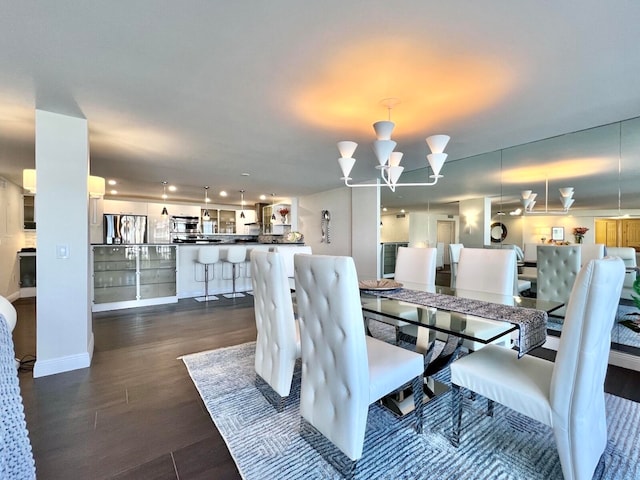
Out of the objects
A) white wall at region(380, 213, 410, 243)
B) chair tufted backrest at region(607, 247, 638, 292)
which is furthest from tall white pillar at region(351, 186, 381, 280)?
chair tufted backrest at region(607, 247, 638, 292)

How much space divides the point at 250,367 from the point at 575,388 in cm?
223

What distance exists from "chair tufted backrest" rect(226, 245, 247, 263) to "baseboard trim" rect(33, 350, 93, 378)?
3.00 metres

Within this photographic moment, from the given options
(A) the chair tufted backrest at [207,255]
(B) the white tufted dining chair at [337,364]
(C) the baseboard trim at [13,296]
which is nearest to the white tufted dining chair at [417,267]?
(B) the white tufted dining chair at [337,364]

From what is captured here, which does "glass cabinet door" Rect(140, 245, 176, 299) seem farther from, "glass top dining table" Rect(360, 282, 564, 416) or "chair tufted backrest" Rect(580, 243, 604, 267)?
"chair tufted backrest" Rect(580, 243, 604, 267)

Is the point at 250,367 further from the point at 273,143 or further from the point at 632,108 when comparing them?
the point at 632,108

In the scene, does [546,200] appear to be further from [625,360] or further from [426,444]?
[426,444]

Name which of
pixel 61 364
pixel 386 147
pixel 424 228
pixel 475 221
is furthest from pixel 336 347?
pixel 424 228

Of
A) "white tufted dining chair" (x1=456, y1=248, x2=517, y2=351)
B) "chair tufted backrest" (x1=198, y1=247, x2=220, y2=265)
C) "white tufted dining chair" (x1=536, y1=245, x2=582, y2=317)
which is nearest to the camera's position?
"white tufted dining chair" (x1=456, y1=248, x2=517, y2=351)

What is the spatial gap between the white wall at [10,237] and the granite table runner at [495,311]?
6.07 meters

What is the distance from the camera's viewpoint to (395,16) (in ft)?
4.62

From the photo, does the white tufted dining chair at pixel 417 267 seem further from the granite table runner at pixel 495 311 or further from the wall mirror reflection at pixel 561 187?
the wall mirror reflection at pixel 561 187

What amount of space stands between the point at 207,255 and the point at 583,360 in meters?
5.22

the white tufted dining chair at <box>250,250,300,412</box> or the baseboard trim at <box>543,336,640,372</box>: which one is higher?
the white tufted dining chair at <box>250,250,300,412</box>

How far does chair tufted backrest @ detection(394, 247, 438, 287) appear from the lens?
9.55ft
